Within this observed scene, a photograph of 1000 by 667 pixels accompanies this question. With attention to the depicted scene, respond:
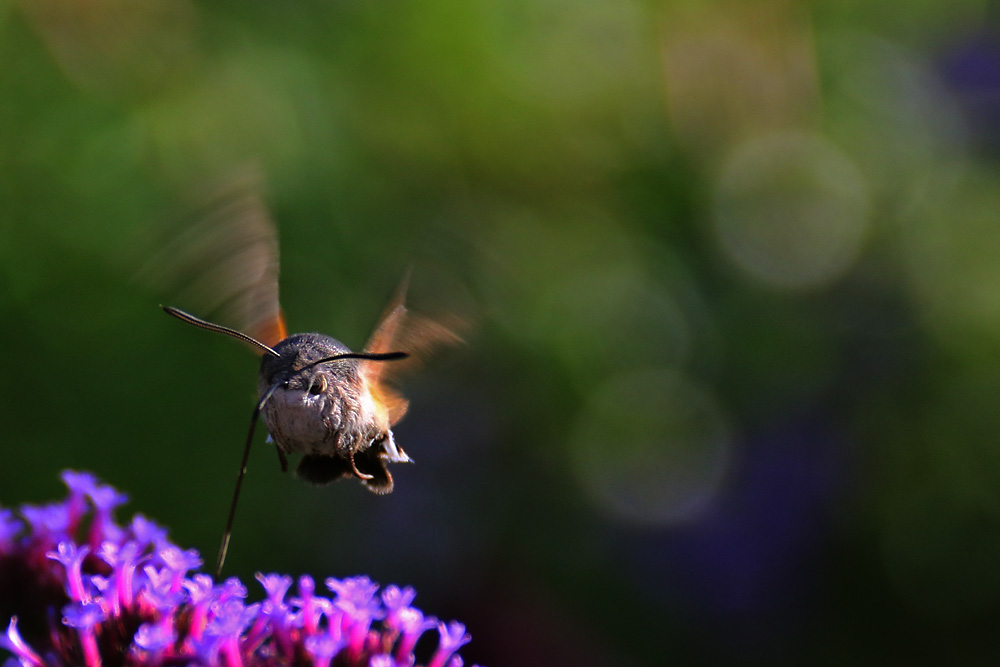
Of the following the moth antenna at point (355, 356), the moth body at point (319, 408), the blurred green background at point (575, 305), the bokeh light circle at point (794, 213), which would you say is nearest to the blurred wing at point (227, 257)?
the moth body at point (319, 408)

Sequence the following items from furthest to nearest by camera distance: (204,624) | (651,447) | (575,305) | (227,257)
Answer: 1. (651,447)
2. (575,305)
3. (227,257)
4. (204,624)

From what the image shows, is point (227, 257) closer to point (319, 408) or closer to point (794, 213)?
point (319, 408)

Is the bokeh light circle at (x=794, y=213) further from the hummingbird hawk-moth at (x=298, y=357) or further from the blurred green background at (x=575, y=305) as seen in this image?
the hummingbird hawk-moth at (x=298, y=357)

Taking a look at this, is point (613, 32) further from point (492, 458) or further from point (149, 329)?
point (149, 329)

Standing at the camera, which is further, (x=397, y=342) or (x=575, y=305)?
(x=575, y=305)

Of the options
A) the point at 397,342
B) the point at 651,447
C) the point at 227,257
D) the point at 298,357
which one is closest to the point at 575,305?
the point at 651,447

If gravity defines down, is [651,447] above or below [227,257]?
below

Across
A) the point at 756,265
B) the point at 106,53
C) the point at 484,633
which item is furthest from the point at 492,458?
the point at 106,53
